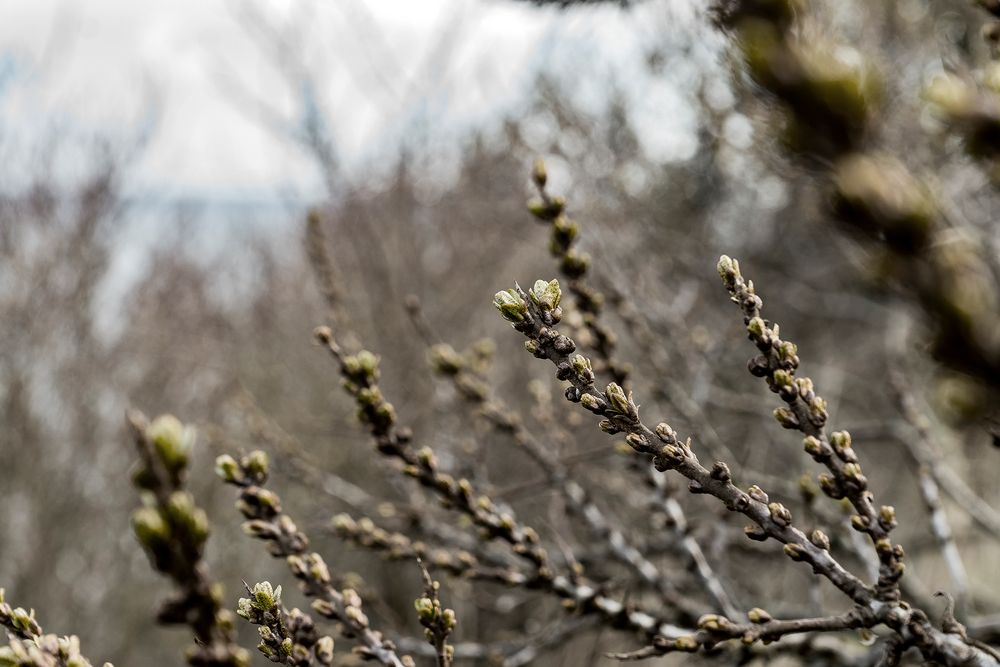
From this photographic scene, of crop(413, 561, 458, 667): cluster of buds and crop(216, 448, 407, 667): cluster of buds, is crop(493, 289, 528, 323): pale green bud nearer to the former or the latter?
crop(413, 561, 458, 667): cluster of buds

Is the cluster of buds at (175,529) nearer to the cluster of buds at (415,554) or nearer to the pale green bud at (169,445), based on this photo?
the pale green bud at (169,445)

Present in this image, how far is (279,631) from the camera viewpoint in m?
1.35

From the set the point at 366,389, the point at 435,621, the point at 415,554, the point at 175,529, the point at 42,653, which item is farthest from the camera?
the point at 415,554

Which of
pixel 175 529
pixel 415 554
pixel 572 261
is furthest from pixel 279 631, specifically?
pixel 572 261

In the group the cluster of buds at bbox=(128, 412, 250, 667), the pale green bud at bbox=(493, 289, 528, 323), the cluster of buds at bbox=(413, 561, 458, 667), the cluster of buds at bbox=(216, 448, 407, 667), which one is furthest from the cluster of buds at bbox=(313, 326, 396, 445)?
the cluster of buds at bbox=(128, 412, 250, 667)

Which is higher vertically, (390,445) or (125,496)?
(390,445)

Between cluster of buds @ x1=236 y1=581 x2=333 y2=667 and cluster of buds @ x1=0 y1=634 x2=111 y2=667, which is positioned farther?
cluster of buds @ x1=236 y1=581 x2=333 y2=667

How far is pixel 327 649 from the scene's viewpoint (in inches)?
52.8

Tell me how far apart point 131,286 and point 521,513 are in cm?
890

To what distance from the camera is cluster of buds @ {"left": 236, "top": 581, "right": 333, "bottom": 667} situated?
1302mm

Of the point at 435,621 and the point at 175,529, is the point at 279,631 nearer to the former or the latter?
the point at 435,621

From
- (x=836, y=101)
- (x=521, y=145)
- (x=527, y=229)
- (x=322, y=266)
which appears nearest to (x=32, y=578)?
(x=527, y=229)

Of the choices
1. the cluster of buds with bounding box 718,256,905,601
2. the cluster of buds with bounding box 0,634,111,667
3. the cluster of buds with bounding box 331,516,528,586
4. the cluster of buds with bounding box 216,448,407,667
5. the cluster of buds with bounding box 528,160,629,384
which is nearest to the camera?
the cluster of buds with bounding box 0,634,111,667

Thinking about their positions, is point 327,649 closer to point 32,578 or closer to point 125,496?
point 32,578
